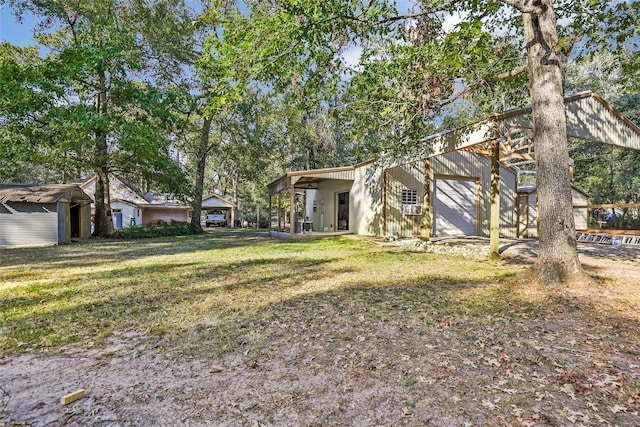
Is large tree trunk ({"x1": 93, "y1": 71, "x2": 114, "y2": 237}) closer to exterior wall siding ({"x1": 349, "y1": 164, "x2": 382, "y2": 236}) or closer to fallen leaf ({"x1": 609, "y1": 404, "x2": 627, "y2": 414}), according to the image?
exterior wall siding ({"x1": 349, "y1": 164, "x2": 382, "y2": 236})

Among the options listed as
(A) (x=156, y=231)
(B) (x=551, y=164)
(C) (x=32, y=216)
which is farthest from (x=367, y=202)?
(C) (x=32, y=216)

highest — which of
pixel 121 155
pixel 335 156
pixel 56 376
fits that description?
pixel 335 156

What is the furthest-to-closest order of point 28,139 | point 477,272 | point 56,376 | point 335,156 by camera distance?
point 335,156 < point 28,139 < point 477,272 < point 56,376

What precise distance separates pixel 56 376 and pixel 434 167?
Answer: 12.6m

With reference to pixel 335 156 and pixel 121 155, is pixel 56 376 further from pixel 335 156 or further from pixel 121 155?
pixel 335 156

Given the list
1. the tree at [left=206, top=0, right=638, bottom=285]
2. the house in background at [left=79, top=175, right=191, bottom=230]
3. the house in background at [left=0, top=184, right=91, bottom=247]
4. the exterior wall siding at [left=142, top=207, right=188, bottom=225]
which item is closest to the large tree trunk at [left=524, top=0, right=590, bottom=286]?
the tree at [left=206, top=0, right=638, bottom=285]

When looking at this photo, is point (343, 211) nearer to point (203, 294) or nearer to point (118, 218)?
point (203, 294)

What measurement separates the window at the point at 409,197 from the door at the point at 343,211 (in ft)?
10.2

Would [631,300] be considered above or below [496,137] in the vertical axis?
below

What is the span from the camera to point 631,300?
153 inches

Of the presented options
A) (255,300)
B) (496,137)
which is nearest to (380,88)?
(496,137)

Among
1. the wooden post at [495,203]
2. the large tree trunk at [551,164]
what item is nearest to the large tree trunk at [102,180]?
the wooden post at [495,203]

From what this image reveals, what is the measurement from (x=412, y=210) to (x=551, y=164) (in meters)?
8.24

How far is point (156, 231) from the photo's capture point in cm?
1667
